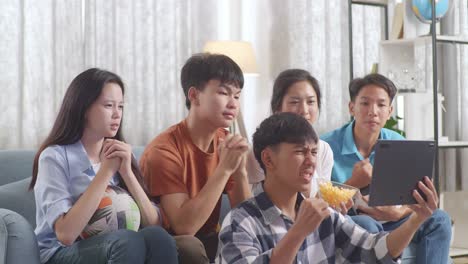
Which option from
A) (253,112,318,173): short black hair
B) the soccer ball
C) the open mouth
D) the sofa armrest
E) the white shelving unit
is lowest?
the sofa armrest

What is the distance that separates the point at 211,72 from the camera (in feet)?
8.89

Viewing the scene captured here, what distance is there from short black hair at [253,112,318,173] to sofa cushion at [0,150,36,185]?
4.22 ft

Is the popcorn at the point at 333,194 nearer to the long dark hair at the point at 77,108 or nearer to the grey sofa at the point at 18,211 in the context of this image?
the long dark hair at the point at 77,108

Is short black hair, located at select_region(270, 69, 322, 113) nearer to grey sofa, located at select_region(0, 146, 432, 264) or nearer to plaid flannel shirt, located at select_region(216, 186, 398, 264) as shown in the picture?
grey sofa, located at select_region(0, 146, 432, 264)

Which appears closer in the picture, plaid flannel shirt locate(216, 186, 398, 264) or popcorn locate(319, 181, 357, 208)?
plaid flannel shirt locate(216, 186, 398, 264)

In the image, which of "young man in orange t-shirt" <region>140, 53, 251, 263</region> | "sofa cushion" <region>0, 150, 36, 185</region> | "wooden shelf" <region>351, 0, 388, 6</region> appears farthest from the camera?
"wooden shelf" <region>351, 0, 388, 6</region>

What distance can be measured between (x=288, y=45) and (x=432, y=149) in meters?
3.05

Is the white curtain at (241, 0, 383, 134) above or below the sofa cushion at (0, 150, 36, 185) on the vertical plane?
above

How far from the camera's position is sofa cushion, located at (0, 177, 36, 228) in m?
2.90

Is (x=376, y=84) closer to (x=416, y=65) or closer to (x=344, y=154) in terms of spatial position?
(x=344, y=154)

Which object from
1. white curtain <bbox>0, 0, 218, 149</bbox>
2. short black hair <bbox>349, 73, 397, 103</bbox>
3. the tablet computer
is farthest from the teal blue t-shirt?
white curtain <bbox>0, 0, 218, 149</bbox>

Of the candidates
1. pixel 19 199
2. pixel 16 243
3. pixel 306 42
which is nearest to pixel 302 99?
pixel 19 199

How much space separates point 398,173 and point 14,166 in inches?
66.0

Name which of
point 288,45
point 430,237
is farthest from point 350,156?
point 288,45
